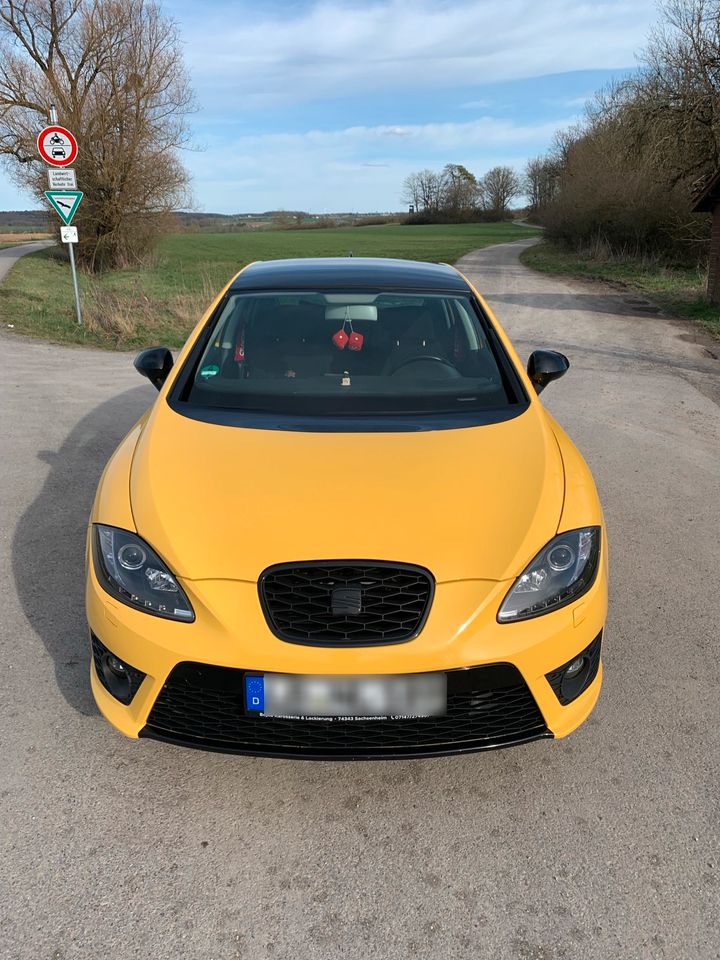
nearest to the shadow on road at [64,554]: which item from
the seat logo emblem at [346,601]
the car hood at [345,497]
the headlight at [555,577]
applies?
the car hood at [345,497]

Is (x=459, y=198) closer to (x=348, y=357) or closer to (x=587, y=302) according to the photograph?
(x=587, y=302)

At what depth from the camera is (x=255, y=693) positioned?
7.27 feet

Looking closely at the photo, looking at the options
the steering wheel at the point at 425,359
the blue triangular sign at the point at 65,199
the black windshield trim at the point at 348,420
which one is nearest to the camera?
the black windshield trim at the point at 348,420

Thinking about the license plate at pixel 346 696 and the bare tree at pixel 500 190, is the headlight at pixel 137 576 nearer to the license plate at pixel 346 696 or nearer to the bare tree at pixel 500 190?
the license plate at pixel 346 696

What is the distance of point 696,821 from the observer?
7.86 ft

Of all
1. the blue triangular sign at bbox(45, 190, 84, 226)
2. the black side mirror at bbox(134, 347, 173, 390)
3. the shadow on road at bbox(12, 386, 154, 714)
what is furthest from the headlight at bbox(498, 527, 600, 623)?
the blue triangular sign at bbox(45, 190, 84, 226)

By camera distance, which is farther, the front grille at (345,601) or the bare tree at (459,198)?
the bare tree at (459,198)

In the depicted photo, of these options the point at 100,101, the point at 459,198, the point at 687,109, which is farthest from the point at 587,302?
the point at 459,198

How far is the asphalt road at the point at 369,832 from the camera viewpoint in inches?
78.8

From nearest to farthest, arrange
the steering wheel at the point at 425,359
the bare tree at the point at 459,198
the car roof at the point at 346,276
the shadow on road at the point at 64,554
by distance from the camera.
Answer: the shadow on road at the point at 64,554 → the steering wheel at the point at 425,359 → the car roof at the point at 346,276 → the bare tree at the point at 459,198

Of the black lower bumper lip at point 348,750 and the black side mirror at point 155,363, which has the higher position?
the black side mirror at point 155,363

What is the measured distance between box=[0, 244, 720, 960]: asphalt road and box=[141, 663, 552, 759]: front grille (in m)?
0.29

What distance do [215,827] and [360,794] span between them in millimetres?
486

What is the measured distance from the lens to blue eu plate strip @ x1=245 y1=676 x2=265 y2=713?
2.20 m
